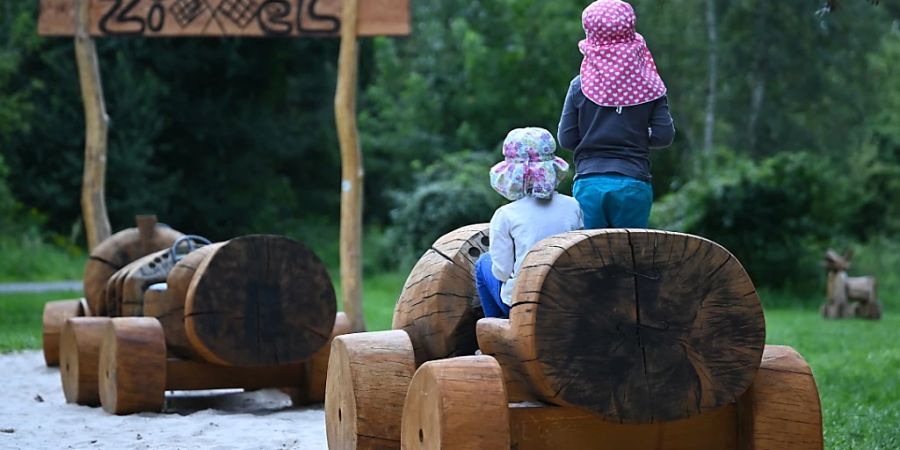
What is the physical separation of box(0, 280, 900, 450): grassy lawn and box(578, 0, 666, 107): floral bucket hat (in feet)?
7.20

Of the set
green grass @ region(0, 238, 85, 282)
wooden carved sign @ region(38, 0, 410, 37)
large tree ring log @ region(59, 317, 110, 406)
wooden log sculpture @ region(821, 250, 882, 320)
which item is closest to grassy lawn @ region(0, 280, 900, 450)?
wooden log sculpture @ region(821, 250, 882, 320)

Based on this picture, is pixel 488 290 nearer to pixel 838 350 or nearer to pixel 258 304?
pixel 258 304

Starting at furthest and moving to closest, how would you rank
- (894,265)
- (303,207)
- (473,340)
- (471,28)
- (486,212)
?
(303,207)
(471,28)
(894,265)
(486,212)
(473,340)

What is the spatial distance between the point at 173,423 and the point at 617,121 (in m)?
3.29

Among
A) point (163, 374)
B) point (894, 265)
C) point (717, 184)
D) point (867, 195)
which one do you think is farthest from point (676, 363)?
point (867, 195)

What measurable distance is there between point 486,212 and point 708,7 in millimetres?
7401

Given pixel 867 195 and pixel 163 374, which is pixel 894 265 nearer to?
pixel 867 195

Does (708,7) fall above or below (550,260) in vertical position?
above

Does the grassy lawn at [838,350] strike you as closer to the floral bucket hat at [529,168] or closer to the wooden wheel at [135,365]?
the floral bucket hat at [529,168]

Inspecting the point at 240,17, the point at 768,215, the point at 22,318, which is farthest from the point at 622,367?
the point at 768,215

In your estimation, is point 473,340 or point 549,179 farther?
point 473,340

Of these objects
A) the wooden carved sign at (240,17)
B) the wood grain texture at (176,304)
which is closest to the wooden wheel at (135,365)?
the wood grain texture at (176,304)

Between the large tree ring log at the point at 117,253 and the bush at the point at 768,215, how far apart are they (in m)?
10.1

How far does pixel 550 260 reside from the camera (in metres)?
3.91
